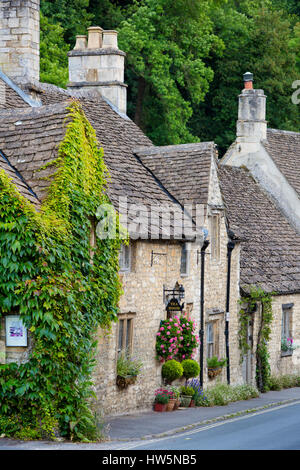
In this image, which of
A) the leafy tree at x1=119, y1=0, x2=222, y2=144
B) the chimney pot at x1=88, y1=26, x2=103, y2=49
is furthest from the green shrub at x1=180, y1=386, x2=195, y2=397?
the leafy tree at x1=119, y1=0, x2=222, y2=144

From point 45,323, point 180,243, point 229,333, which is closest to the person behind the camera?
point 45,323

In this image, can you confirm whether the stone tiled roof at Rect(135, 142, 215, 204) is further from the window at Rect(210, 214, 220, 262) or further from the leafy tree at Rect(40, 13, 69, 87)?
the leafy tree at Rect(40, 13, 69, 87)

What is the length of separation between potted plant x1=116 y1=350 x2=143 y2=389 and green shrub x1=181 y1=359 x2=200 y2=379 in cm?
240

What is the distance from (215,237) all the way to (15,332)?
9.97 meters

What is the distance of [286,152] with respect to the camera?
1444 inches

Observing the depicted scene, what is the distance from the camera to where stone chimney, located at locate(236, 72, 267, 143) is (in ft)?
119

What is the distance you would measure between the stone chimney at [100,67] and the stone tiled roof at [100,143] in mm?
604

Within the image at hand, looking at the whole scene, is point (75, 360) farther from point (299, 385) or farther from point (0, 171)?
point (299, 385)

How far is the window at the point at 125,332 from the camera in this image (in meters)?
21.0

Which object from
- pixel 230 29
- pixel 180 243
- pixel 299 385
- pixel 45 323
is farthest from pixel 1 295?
pixel 230 29

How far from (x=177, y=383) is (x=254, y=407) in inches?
85.9

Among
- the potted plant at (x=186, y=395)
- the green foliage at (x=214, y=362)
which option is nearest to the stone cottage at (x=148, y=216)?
the green foliage at (x=214, y=362)

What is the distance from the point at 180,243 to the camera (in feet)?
77.2

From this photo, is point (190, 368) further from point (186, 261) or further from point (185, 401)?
point (186, 261)
